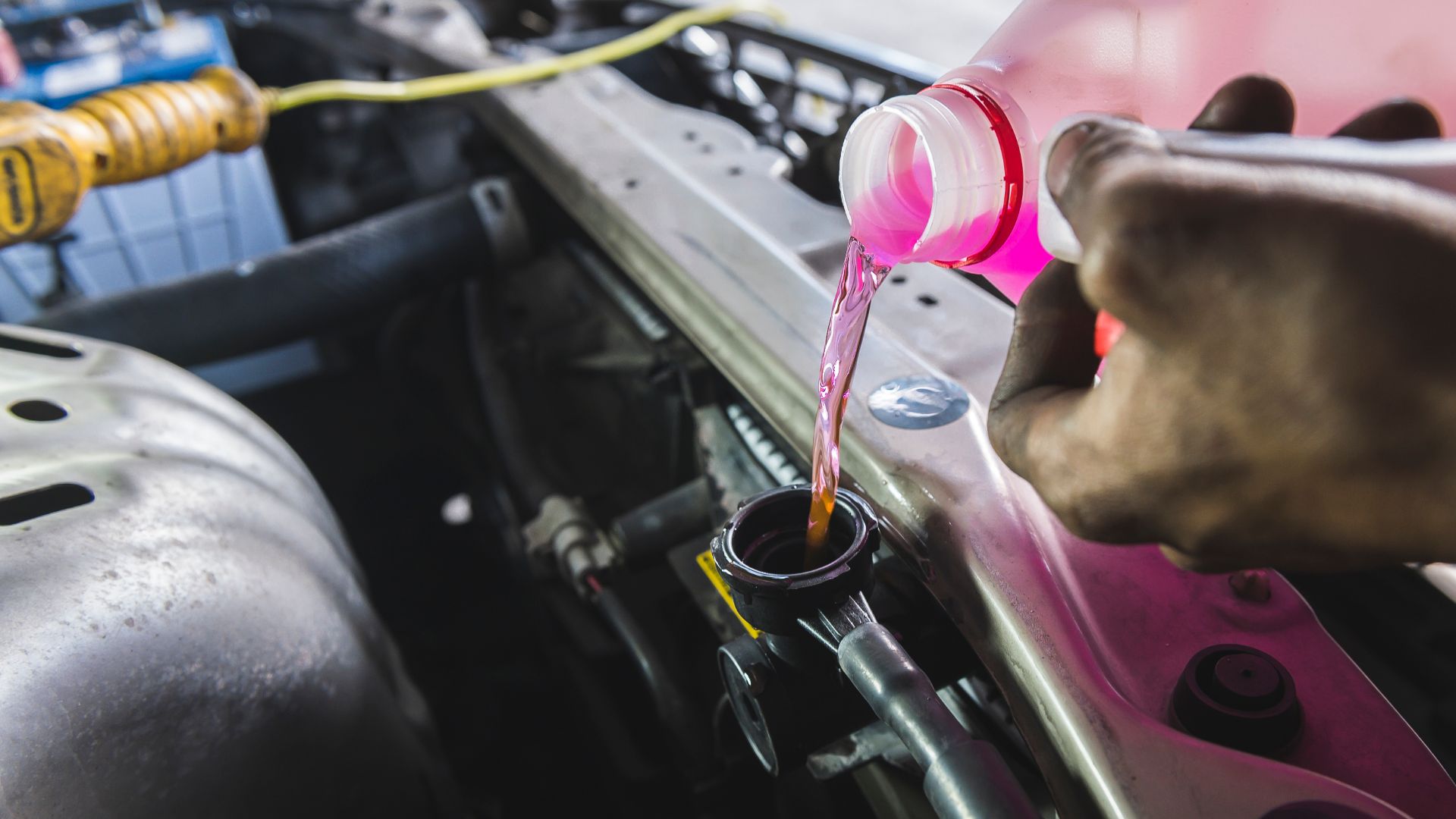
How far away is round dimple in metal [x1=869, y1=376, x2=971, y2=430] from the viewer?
69 centimetres

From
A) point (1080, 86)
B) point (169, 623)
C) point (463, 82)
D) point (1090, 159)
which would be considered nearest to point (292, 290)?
point (463, 82)

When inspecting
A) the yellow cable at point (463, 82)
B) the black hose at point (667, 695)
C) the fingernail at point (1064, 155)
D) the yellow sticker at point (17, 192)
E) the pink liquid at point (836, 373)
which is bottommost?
the black hose at point (667, 695)

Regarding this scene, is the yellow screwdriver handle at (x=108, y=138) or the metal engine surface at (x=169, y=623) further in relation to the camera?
the yellow screwdriver handle at (x=108, y=138)

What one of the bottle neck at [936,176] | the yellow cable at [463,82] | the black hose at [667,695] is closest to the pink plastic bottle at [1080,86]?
the bottle neck at [936,176]

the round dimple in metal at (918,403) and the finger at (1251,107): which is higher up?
the finger at (1251,107)

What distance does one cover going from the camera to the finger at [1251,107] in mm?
469

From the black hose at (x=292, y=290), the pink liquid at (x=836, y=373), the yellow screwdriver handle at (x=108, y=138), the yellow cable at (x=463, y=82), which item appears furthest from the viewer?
the yellow cable at (x=463, y=82)

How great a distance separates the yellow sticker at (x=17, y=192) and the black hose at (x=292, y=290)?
0.20 meters

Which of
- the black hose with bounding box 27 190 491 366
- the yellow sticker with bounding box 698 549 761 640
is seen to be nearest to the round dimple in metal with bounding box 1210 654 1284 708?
the yellow sticker with bounding box 698 549 761 640

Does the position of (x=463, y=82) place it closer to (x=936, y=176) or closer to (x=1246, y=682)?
(x=936, y=176)

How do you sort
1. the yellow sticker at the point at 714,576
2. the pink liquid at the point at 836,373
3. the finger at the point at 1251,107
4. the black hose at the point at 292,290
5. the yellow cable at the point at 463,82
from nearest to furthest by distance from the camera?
the finger at the point at 1251,107 < the pink liquid at the point at 836,373 < the yellow sticker at the point at 714,576 < the black hose at the point at 292,290 < the yellow cable at the point at 463,82

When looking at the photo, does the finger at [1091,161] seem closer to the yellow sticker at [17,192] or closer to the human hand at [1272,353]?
the human hand at [1272,353]

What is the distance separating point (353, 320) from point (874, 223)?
0.89 m

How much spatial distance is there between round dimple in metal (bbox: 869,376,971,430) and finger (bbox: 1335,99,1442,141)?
30 centimetres
